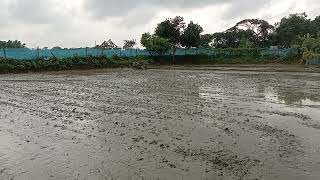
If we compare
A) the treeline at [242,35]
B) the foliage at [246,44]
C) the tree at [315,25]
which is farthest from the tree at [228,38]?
the tree at [315,25]

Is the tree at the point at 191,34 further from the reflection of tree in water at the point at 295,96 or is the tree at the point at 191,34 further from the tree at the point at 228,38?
the reflection of tree in water at the point at 295,96

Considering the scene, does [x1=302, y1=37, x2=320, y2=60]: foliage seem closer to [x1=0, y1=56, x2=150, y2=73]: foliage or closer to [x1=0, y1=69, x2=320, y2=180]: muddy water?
[x1=0, y1=56, x2=150, y2=73]: foliage

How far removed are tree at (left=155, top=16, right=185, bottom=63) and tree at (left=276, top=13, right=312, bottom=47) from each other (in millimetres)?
17988

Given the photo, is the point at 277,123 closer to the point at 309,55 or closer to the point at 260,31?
the point at 309,55

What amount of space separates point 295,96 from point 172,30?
3653 centimetres

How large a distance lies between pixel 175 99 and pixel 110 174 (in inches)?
386

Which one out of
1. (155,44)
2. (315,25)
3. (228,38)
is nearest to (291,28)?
(315,25)

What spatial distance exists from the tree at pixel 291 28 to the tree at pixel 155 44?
2090 centimetres

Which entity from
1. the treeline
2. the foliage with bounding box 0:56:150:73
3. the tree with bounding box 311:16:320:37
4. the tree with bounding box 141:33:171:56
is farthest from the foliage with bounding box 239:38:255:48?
the foliage with bounding box 0:56:150:73

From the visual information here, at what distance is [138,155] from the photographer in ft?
27.1

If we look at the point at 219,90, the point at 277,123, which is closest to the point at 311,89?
the point at 219,90

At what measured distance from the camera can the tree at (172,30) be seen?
5294cm

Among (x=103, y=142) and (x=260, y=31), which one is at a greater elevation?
(x=260, y=31)

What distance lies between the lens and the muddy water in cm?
729
